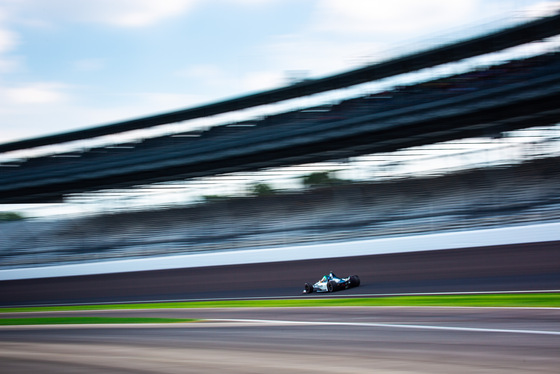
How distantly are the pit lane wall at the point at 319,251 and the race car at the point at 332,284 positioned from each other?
3.03 ft

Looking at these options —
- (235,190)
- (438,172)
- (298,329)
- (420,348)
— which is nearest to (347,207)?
(438,172)

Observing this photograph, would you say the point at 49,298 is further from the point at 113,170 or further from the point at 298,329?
the point at 298,329

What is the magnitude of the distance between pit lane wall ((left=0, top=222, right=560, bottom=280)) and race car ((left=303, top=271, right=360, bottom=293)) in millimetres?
925

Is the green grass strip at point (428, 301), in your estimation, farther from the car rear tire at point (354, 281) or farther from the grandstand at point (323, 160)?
the grandstand at point (323, 160)

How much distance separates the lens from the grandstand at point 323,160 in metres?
11.2

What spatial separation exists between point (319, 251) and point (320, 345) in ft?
21.7

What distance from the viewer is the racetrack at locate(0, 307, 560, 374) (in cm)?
423

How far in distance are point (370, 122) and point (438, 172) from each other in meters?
2.27

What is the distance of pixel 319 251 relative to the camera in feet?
38.7

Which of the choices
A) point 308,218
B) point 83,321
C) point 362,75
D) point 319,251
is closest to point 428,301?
point 319,251

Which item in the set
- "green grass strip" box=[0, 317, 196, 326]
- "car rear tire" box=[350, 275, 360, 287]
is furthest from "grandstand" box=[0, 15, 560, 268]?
"green grass strip" box=[0, 317, 196, 326]

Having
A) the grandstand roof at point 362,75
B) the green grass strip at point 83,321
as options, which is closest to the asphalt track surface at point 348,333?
the green grass strip at point 83,321

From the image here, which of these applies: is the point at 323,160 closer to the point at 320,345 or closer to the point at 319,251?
the point at 319,251

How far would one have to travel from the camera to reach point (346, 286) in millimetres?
10344
